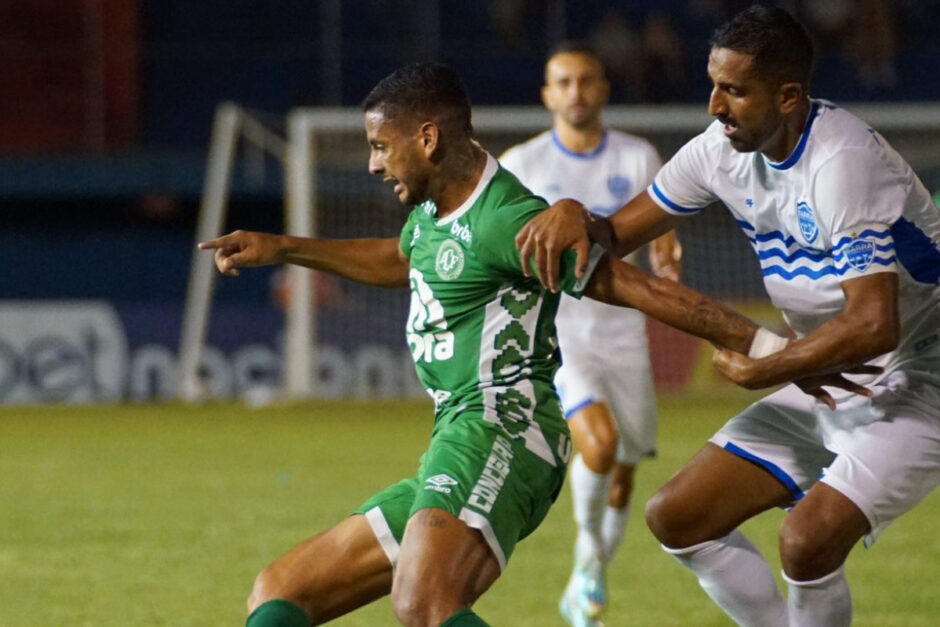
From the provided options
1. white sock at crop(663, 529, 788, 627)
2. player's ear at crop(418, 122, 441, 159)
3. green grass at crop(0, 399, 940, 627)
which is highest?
player's ear at crop(418, 122, 441, 159)

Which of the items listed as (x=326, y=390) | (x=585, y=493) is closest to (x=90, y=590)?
(x=585, y=493)

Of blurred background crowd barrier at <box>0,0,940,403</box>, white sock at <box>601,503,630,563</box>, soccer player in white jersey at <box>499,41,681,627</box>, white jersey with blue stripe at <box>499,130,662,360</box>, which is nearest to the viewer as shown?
soccer player in white jersey at <box>499,41,681,627</box>

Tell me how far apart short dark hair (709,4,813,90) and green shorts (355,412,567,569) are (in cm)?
128

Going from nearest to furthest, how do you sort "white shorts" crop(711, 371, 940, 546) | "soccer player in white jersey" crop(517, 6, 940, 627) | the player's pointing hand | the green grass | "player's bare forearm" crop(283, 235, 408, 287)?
"soccer player in white jersey" crop(517, 6, 940, 627) → "white shorts" crop(711, 371, 940, 546) → the player's pointing hand → "player's bare forearm" crop(283, 235, 408, 287) → the green grass

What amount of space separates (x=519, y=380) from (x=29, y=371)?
1574 centimetres

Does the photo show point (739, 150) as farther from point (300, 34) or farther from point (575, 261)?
point (300, 34)

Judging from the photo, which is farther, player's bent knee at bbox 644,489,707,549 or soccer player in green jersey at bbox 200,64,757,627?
player's bent knee at bbox 644,489,707,549

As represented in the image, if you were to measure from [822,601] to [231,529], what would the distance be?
5.03m

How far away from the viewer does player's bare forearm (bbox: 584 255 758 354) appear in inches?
167

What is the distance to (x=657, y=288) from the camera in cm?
428

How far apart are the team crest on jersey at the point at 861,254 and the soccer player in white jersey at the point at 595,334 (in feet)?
8.54

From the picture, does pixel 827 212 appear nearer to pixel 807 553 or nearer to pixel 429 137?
pixel 807 553

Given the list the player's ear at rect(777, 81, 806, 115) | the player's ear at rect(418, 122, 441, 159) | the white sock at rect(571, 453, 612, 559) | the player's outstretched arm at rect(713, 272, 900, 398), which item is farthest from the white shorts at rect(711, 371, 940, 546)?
the white sock at rect(571, 453, 612, 559)

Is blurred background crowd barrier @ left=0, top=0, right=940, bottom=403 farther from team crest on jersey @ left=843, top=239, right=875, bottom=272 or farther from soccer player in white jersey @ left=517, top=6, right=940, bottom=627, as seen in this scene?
team crest on jersey @ left=843, top=239, right=875, bottom=272
